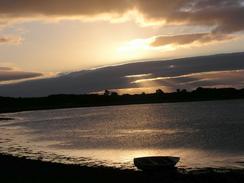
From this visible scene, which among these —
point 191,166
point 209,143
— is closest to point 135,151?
point 209,143

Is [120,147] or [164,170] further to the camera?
[120,147]

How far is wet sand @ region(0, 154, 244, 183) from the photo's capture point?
77.9 ft

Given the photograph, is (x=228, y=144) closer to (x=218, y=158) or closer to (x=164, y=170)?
(x=218, y=158)

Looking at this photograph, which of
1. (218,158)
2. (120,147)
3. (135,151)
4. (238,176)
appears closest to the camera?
(238,176)

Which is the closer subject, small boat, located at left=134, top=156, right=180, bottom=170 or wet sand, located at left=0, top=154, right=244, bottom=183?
wet sand, located at left=0, top=154, right=244, bottom=183

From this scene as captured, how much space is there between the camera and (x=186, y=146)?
46.7 m

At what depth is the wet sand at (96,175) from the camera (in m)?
23.8

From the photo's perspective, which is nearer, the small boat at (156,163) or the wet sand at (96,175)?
the wet sand at (96,175)

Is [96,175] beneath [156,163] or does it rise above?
beneath

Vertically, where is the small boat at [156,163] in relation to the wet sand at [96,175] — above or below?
above

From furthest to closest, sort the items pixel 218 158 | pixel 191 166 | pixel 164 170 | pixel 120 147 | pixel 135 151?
pixel 120 147 → pixel 135 151 → pixel 218 158 → pixel 191 166 → pixel 164 170

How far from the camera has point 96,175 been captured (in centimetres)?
2623

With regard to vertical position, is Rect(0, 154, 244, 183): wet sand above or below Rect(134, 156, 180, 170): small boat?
below

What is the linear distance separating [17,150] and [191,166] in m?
19.9
